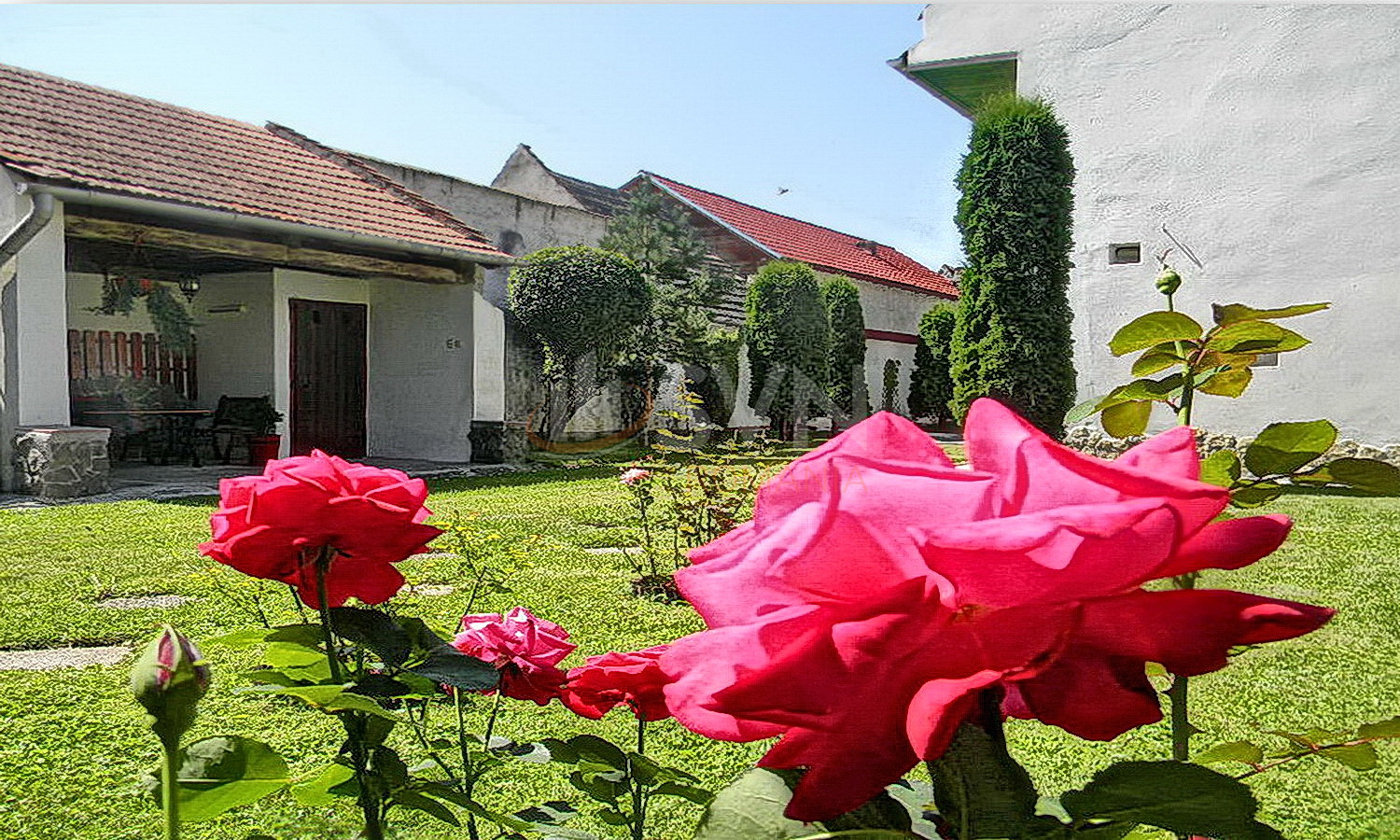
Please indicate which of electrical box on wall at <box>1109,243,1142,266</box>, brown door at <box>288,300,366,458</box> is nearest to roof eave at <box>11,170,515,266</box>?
brown door at <box>288,300,366,458</box>

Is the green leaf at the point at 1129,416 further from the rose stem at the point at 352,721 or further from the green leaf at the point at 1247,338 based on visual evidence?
the rose stem at the point at 352,721

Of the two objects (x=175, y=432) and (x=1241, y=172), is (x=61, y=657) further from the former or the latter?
(x=1241, y=172)

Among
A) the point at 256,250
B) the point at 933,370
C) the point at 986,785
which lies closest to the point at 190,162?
the point at 256,250

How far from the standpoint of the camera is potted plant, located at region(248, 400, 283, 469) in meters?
11.5

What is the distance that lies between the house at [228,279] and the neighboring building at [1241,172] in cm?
676

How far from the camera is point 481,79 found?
17.6ft

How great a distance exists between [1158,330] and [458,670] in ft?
2.22

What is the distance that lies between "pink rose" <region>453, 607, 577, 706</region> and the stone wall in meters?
8.63

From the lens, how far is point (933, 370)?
22.0 metres

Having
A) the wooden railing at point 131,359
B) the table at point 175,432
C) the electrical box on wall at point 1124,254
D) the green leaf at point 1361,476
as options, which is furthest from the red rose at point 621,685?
the wooden railing at point 131,359

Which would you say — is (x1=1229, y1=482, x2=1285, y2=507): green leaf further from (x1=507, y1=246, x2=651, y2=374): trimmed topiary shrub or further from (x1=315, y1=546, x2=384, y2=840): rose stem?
(x1=507, y1=246, x2=651, y2=374): trimmed topiary shrub

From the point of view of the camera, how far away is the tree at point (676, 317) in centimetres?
1522

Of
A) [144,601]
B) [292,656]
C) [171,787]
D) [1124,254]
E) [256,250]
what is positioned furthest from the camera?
[1124,254]

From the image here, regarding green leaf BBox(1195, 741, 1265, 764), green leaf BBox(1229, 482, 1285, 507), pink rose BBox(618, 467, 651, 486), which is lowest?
pink rose BBox(618, 467, 651, 486)
